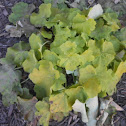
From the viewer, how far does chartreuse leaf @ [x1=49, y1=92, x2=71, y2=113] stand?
1397 mm

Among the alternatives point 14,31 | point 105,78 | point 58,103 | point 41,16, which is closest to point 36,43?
point 41,16

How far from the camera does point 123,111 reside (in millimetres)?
1641

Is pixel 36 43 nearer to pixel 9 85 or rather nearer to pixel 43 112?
pixel 9 85

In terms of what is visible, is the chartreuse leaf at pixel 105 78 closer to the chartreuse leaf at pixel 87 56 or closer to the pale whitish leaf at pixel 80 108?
the chartreuse leaf at pixel 87 56

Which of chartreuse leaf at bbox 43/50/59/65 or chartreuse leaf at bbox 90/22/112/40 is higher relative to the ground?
chartreuse leaf at bbox 90/22/112/40

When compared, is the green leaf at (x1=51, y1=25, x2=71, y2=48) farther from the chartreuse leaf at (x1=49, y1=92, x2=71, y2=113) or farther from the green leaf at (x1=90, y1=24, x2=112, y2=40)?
the chartreuse leaf at (x1=49, y1=92, x2=71, y2=113)

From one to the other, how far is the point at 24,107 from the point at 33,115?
4.0 inches

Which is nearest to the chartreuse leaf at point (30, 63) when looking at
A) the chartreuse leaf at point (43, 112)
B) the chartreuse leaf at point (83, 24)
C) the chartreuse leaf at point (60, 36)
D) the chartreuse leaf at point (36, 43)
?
the chartreuse leaf at point (36, 43)

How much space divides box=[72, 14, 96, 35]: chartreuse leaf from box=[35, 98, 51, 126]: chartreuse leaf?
67 cm

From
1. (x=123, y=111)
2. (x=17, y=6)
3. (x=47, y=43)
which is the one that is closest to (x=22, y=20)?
(x=17, y=6)

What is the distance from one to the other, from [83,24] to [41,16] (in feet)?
1.35

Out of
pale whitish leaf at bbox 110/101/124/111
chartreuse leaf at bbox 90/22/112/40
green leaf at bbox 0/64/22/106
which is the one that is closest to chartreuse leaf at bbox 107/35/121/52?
chartreuse leaf at bbox 90/22/112/40

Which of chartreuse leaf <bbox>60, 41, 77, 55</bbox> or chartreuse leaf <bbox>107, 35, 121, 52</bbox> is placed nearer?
chartreuse leaf <bbox>60, 41, 77, 55</bbox>

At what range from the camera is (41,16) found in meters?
1.68
